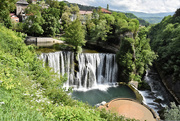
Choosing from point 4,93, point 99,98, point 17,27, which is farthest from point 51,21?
point 4,93

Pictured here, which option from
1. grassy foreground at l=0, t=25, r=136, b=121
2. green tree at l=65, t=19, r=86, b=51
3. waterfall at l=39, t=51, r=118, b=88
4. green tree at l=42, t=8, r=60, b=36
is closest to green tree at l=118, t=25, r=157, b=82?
waterfall at l=39, t=51, r=118, b=88

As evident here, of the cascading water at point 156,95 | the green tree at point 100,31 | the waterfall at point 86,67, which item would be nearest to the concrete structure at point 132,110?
the cascading water at point 156,95

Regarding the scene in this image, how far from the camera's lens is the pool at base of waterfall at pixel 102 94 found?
13.8 meters

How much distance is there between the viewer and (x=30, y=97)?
14.9ft

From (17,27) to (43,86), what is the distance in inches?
884

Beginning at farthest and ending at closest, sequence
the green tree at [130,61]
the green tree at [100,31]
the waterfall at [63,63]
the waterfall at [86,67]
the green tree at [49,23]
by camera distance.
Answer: the green tree at [100,31] < the green tree at [49,23] < the green tree at [130,61] < the waterfall at [86,67] < the waterfall at [63,63]

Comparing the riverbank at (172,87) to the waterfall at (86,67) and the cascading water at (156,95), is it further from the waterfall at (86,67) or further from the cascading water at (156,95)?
the waterfall at (86,67)

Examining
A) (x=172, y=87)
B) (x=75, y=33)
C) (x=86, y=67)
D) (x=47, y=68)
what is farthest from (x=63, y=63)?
(x=172, y=87)

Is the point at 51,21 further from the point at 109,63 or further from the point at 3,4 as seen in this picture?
the point at 109,63

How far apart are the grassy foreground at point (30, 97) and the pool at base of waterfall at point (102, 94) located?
7567 millimetres

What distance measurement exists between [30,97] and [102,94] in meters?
11.3

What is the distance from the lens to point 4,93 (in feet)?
12.0

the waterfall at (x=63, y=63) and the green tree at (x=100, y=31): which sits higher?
the green tree at (x=100, y=31)

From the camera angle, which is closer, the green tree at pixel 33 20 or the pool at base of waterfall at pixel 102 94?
the pool at base of waterfall at pixel 102 94
